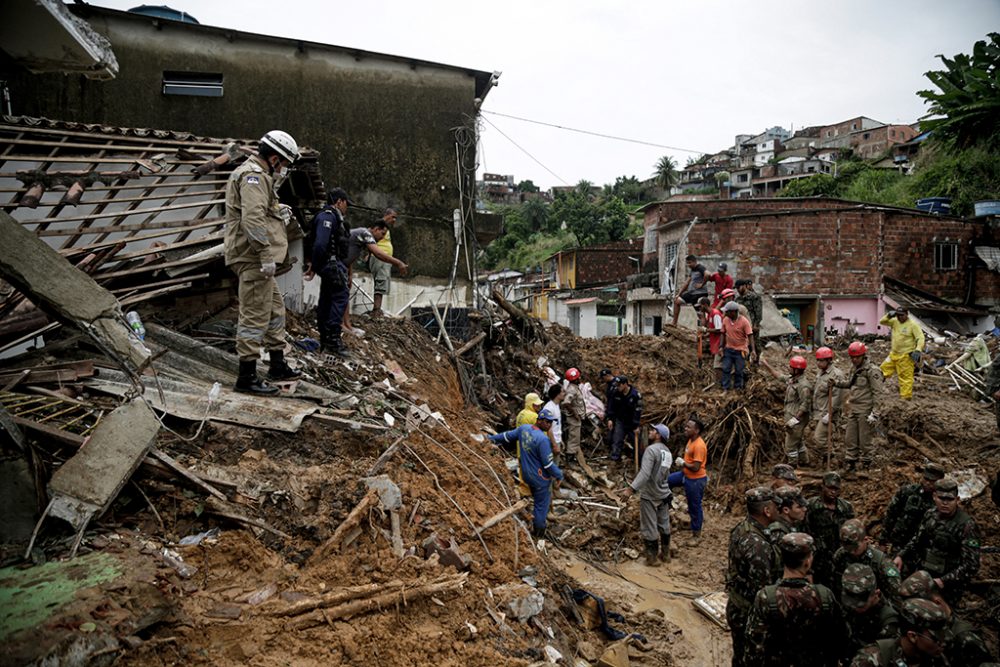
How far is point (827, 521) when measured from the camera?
565 cm

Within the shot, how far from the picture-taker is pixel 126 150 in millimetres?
7898

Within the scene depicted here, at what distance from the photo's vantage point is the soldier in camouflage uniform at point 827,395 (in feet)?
31.2

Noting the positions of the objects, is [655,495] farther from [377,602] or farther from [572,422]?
[377,602]

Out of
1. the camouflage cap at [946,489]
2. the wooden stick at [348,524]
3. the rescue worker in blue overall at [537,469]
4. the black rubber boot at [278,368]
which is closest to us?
the wooden stick at [348,524]

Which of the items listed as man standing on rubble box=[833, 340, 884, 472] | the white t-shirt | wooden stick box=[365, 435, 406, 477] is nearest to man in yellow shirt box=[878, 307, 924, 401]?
man standing on rubble box=[833, 340, 884, 472]

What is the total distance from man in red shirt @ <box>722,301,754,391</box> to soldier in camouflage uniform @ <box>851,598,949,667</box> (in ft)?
25.2

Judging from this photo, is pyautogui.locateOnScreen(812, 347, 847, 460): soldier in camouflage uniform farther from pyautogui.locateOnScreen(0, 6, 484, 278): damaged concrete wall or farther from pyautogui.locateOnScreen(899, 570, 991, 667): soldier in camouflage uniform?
pyautogui.locateOnScreen(0, 6, 484, 278): damaged concrete wall

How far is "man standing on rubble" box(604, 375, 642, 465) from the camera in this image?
457 inches

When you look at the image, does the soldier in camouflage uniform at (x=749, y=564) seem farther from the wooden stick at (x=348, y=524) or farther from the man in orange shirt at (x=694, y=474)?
the man in orange shirt at (x=694, y=474)

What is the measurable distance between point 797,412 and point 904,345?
2851 mm

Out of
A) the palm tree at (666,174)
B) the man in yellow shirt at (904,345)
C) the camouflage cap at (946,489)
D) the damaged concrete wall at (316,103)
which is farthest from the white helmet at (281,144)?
the palm tree at (666,174)

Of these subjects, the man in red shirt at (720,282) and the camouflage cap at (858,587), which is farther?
the man in red shirt at (720,282)

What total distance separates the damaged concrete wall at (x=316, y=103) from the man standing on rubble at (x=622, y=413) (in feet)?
20.9

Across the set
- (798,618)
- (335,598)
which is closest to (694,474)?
(798,618)
